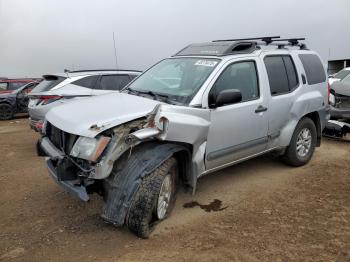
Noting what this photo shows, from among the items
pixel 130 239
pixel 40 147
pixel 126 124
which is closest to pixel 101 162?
pixel 126 124

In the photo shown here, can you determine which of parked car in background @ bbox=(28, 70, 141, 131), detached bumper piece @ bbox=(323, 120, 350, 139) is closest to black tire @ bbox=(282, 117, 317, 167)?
detached bumper piece @ bbox=(323, 120, 350, 139)

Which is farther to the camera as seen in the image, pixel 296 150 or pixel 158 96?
pixel 296 150

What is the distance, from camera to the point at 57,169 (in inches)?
157

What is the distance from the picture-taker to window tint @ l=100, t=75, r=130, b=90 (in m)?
9.01

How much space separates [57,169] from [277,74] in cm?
337

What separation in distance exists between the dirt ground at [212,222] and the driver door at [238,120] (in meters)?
0.60

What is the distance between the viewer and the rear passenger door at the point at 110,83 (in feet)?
29.0

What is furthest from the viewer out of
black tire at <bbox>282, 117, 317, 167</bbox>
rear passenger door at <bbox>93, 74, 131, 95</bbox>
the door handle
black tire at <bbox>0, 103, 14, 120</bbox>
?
black tire at <bbox>0, 103, 14, 120</bbox>

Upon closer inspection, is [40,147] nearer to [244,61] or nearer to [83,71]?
[244,61]

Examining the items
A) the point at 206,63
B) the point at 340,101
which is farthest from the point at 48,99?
the point at 340,101

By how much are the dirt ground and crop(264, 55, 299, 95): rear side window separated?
4.29ft

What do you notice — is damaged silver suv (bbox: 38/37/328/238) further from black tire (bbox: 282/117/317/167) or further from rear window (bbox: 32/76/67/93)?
rear window (bbox: 32/76/67/93)

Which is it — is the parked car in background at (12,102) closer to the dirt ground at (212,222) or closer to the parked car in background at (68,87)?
the parked car in background at (68,87)

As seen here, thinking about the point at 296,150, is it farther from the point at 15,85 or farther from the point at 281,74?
the point at 15,85
